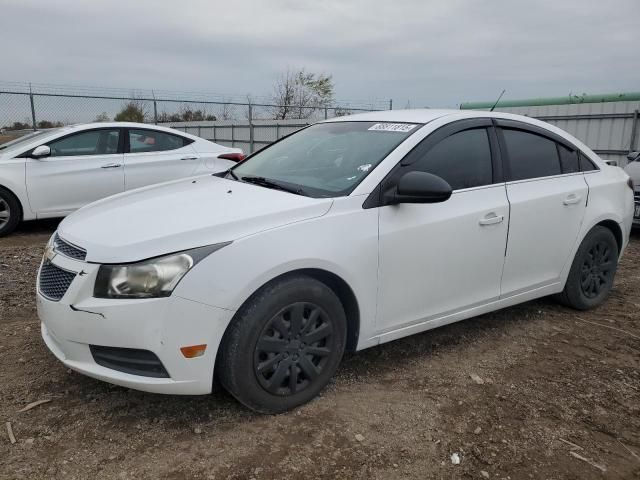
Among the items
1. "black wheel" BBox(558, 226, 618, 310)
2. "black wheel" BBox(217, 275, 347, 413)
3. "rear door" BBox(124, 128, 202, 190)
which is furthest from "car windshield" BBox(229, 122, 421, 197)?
"rear door" BBox(124, 128, 202, 190)

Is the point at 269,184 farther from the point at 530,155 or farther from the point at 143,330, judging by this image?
the point at 530,155

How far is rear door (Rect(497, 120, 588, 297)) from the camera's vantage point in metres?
3.79

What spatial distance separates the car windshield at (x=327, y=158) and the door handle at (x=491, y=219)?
2.40 feet

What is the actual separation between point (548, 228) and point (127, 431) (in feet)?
10.1

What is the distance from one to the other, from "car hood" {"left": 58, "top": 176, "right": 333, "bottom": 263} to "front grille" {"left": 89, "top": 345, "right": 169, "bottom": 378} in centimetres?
43

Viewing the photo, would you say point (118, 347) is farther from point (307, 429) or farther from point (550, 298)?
point (550, 298)

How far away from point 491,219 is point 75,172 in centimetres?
568

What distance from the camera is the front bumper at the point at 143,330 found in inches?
97.7

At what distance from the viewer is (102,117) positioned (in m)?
13.4

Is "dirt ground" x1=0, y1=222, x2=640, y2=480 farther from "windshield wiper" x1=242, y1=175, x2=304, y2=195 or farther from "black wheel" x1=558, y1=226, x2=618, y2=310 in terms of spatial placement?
"windshield wiper" x1=242, y1=175, x2=304, y2=195

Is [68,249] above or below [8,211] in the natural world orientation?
above

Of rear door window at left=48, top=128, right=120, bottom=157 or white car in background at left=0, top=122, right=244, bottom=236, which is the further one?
rear door window at left=48, top=128, right=120, bottom=157

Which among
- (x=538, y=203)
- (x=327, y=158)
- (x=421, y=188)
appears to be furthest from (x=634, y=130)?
(x=421, y=188)

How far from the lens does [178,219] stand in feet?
9.15
